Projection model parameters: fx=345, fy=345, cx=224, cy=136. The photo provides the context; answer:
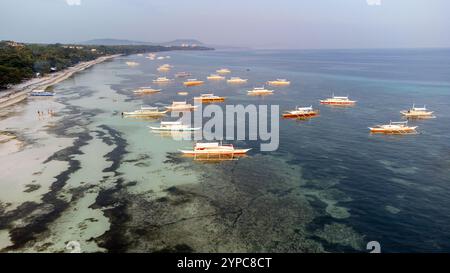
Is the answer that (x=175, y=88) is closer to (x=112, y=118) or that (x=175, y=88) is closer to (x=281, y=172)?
(x=112, y=118)

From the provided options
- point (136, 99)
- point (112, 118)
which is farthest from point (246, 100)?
point (112, 118)

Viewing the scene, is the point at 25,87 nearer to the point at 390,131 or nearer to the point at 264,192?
the point at 264,192

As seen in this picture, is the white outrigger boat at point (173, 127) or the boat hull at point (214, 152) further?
the white outrigger boat at point (173, 127)

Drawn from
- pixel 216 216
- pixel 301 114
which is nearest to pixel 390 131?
pixel 301 114

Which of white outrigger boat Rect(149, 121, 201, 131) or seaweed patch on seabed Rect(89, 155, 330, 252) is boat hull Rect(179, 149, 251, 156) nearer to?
seaweed patch on seabed Rect(89, 155, 330, 252)

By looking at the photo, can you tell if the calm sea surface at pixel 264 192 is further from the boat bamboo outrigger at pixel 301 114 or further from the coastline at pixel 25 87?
the coastline at pixel 25 87

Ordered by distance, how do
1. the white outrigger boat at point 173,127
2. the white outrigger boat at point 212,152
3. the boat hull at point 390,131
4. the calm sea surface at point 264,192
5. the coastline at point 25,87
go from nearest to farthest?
the calm sea surface at point 264,192 < the white outrigger boat at point 212,152 < the boat hull at point 390,131 < the white outrigger boat at point 173,127 < the coastline at point 25,87

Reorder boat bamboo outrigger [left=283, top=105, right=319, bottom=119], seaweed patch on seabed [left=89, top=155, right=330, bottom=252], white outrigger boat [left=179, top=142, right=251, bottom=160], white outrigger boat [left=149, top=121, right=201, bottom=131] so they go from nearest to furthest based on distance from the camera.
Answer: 1. seaweed patch on seabed [left=89, top=155, right=330, bottom=252]
2. white outrigger boat [left=179, top=142, right=251, bottom=160]
3. white outrigger boat [left=149, top=121, right=201, bottom=131]
4. boat bamboo outrigger [left=283, top=105, right=319, bottom=119]

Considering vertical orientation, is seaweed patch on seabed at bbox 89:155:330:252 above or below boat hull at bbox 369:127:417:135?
below

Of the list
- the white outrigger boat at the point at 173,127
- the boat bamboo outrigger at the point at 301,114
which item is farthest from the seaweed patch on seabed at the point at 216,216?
the boat bamboo outrigger at the point at 301,114

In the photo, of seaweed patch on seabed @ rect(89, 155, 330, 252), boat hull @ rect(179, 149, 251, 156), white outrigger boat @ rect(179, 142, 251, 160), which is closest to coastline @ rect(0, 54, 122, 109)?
boat hull @ rect(179, 149, 251, 156)
